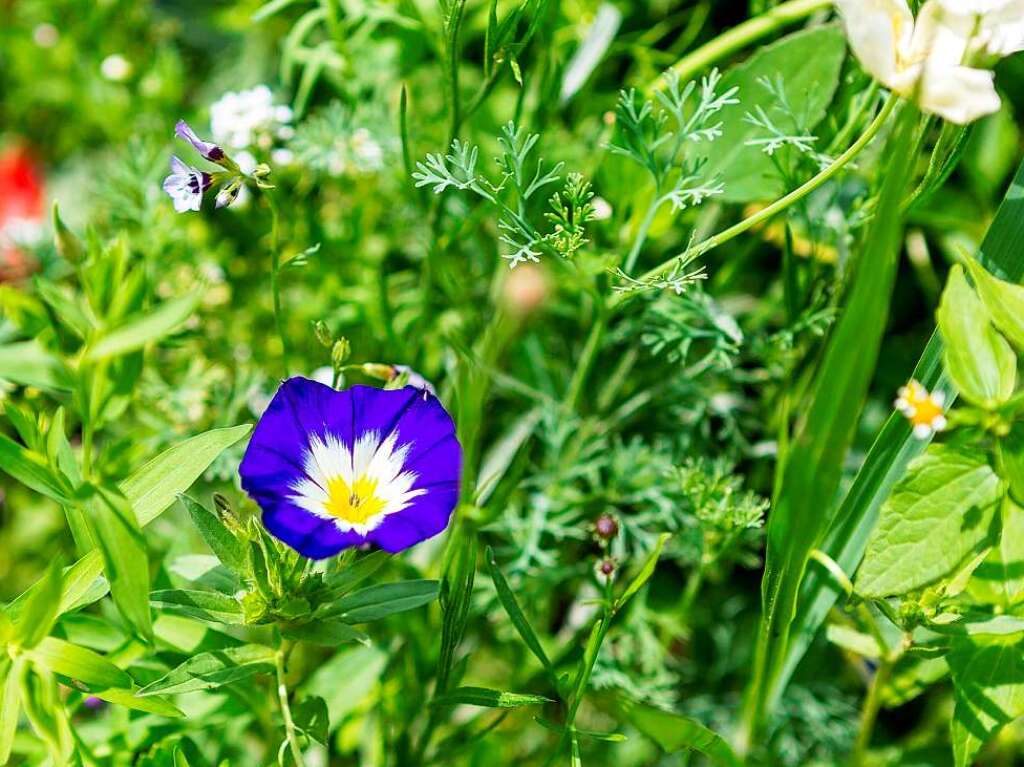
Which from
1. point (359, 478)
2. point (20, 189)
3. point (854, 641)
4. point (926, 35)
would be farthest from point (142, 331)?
point (20, 189)

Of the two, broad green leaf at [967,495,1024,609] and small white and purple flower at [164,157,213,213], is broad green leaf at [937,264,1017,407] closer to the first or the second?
broad green leaf at [967,495,1024,609]

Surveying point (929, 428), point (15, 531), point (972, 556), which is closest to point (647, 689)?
point (972, 556)

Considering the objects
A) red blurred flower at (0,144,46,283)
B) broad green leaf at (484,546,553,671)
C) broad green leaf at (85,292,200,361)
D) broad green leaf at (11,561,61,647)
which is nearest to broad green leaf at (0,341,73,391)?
broad green leaf at (85,292,200,361)

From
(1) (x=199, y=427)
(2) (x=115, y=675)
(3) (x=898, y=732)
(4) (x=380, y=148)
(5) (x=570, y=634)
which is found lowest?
(3) (x=898, y=732)

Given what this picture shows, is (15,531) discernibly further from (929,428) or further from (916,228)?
(916,228)

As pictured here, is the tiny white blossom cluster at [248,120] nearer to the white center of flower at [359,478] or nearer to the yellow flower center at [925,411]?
the white center of flower at [359,478]

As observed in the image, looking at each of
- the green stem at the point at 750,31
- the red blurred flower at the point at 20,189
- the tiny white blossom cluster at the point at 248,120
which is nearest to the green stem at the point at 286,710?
the tiny white blossom cluster at the point at 248,120

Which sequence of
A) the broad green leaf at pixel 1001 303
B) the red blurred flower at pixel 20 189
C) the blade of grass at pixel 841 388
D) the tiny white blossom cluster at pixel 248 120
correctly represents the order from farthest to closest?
the red blurred flower at pixel 20 189
the tiny white blossom cluster at pixel 248 120
the broad green leaf at pixel 1001 303
the blade of grass at pixel 841 388
